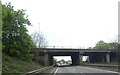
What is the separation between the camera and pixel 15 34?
52344 millimetres

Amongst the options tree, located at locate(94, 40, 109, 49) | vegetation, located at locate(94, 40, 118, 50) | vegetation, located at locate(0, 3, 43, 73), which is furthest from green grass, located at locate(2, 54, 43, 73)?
tree, located at locate(94, 40, 109, 49)

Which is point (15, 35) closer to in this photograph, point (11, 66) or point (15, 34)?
point (15, 34)

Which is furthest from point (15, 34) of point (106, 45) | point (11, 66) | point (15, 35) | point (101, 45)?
point (101, 45)

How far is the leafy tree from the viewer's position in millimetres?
51250

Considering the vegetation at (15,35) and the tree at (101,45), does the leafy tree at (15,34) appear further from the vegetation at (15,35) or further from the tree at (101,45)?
the tree at (101,45)

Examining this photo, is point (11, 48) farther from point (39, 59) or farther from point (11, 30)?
point (39, 59)

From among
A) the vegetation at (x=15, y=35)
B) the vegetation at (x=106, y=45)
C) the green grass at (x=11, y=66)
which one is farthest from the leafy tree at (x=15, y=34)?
the vegetation at (x=106, y=45)

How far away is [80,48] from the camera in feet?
365

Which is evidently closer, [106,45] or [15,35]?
[15,35]

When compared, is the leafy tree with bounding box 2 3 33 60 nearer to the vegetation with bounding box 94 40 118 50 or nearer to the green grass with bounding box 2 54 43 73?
the green grass with bounding box 2 54 43 73

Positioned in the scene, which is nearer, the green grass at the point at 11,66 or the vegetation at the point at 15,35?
the green grass at the point at 11,66

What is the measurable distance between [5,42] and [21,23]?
14.8 ft

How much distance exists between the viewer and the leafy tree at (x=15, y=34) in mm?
51250

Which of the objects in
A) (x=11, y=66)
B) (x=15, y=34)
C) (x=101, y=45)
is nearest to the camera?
(x=11, y=66)
